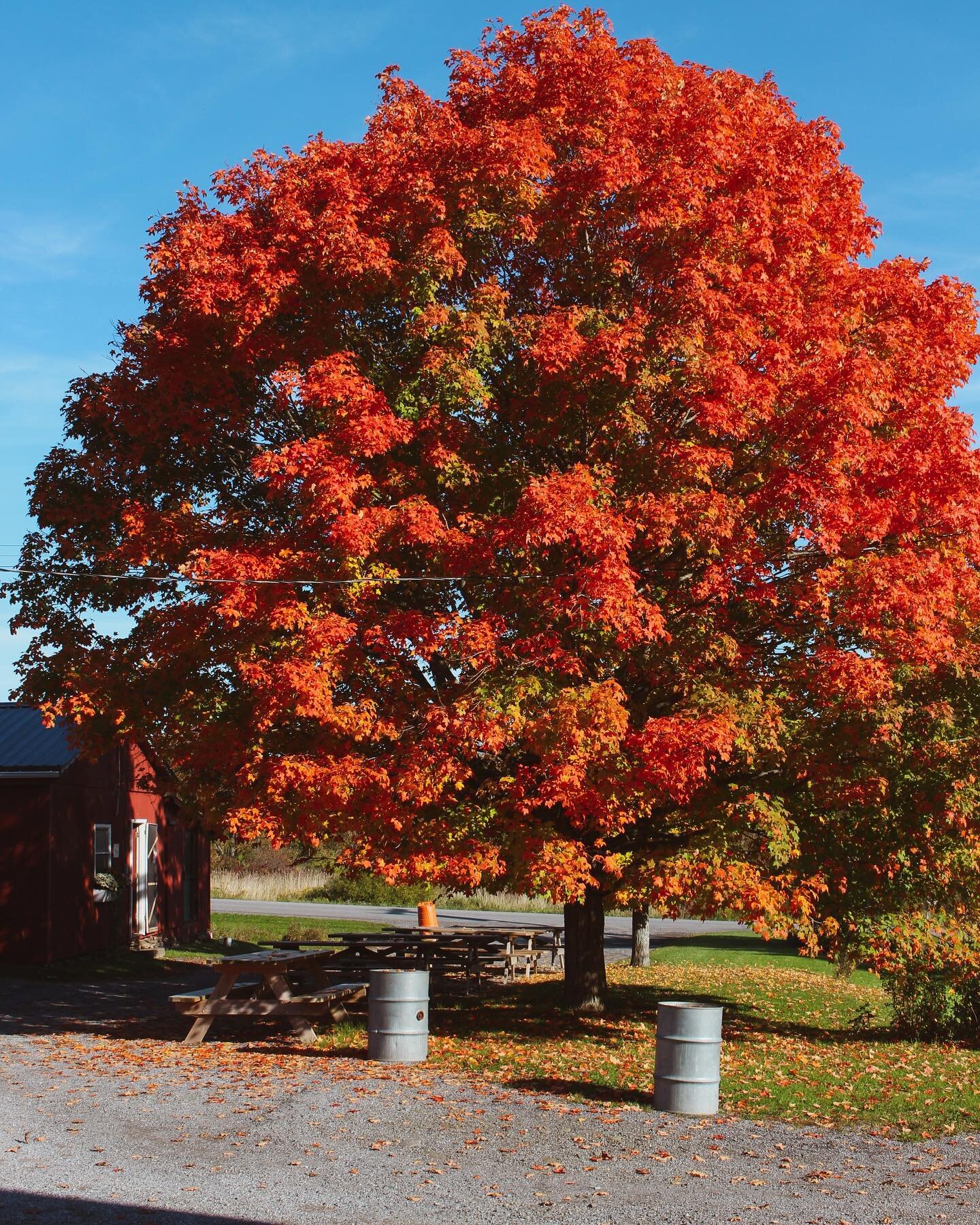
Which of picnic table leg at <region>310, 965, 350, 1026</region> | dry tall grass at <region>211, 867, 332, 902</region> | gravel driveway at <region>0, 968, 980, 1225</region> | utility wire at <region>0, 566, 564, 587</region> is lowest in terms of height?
dry tall grass at <region>211, 867, 332, 902</region>

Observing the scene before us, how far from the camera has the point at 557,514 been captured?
10453mm

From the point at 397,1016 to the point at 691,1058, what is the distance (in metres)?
3.11

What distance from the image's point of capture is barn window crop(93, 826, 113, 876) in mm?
21906

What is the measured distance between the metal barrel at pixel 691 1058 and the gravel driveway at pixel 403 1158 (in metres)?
0.21

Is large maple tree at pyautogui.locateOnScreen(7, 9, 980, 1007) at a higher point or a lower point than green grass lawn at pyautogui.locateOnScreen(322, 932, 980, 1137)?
higher

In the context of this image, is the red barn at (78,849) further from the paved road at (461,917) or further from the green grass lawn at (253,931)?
the paved road at (461,917)

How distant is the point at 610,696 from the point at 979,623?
4454 millimetres

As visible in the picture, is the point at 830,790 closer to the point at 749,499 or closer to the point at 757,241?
the point at 749,499

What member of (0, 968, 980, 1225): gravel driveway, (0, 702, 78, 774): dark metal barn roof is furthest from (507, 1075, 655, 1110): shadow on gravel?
(0, 702, 78, 774): dark metal barn roof

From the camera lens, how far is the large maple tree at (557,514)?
437 inches

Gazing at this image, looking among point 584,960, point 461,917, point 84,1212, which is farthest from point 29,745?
point 461,917

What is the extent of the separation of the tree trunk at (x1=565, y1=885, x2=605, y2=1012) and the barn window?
1039cm

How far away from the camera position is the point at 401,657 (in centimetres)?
1209

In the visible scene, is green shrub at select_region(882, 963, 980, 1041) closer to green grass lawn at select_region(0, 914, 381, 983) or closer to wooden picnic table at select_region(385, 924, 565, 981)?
wooden picnic table at select_region(385, 924, 565, 981)
